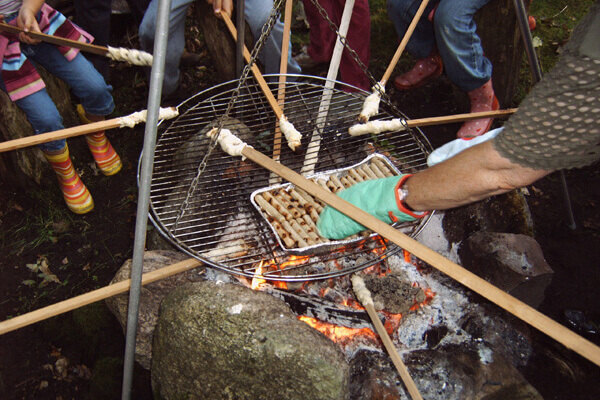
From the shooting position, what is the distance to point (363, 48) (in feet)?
14.3

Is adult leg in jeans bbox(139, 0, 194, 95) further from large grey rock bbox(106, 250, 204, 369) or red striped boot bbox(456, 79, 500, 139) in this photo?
red striped boot bbox(456, 79, 500, 139)

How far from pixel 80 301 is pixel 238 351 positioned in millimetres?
894

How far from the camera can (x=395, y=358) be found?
2299 mm

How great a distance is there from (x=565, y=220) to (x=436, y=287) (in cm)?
153

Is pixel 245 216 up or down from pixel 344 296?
up

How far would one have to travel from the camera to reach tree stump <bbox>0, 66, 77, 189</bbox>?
11.6ft

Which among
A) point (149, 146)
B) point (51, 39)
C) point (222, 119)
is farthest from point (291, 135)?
point (51, 39)

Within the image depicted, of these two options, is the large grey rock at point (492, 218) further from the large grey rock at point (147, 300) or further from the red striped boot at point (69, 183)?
the red striped boot at point (69, 183)

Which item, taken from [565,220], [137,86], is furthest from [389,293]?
[137,86]

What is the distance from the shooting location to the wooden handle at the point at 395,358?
2.15 metres

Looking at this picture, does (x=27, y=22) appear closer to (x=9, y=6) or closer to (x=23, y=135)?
(x=9, y=6)

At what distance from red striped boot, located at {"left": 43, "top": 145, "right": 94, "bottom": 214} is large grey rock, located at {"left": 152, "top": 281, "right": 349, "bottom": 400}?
6.18ft

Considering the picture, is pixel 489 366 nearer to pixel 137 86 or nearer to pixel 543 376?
pixel 543 376

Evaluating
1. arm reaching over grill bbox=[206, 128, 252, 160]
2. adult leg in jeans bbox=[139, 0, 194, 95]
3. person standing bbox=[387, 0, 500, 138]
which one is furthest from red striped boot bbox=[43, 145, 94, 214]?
person standing bbox=[387, 0, 500, 138]
